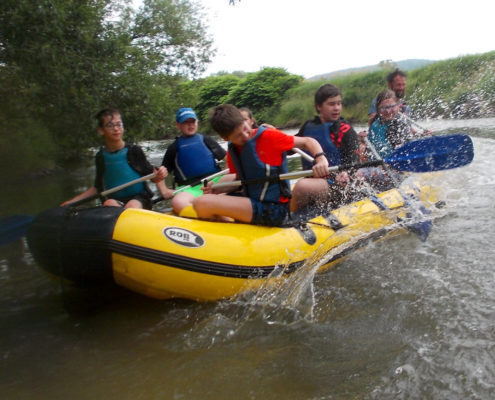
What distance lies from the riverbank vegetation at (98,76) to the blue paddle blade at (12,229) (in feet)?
8.19

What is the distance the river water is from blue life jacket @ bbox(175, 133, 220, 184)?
4.64ft

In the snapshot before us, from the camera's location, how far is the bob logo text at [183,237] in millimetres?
2750

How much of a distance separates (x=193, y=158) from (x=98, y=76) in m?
3.00

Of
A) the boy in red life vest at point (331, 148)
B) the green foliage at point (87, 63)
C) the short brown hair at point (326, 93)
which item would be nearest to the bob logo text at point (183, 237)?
the boy in red life vest at point (331, 148)

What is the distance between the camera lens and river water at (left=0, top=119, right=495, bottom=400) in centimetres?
208

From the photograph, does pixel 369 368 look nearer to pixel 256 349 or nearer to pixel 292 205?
pixel 256 349

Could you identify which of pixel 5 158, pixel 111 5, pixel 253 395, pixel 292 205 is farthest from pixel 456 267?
pixel 5 158

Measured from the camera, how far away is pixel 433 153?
3.61 meters

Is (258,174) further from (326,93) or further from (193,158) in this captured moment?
(193,158)

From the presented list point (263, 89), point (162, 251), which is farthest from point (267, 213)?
point (263, 89)

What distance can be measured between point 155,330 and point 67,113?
5116mm

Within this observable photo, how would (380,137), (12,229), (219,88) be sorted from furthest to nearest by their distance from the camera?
(219,88), (380,137), (12,229)

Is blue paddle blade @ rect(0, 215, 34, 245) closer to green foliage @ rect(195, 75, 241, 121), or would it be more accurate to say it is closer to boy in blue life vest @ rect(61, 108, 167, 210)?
boy in blue life vest @ rect(61, 108, 167, 210)

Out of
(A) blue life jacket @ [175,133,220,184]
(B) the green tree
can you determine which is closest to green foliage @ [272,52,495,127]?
(B) the green tree
